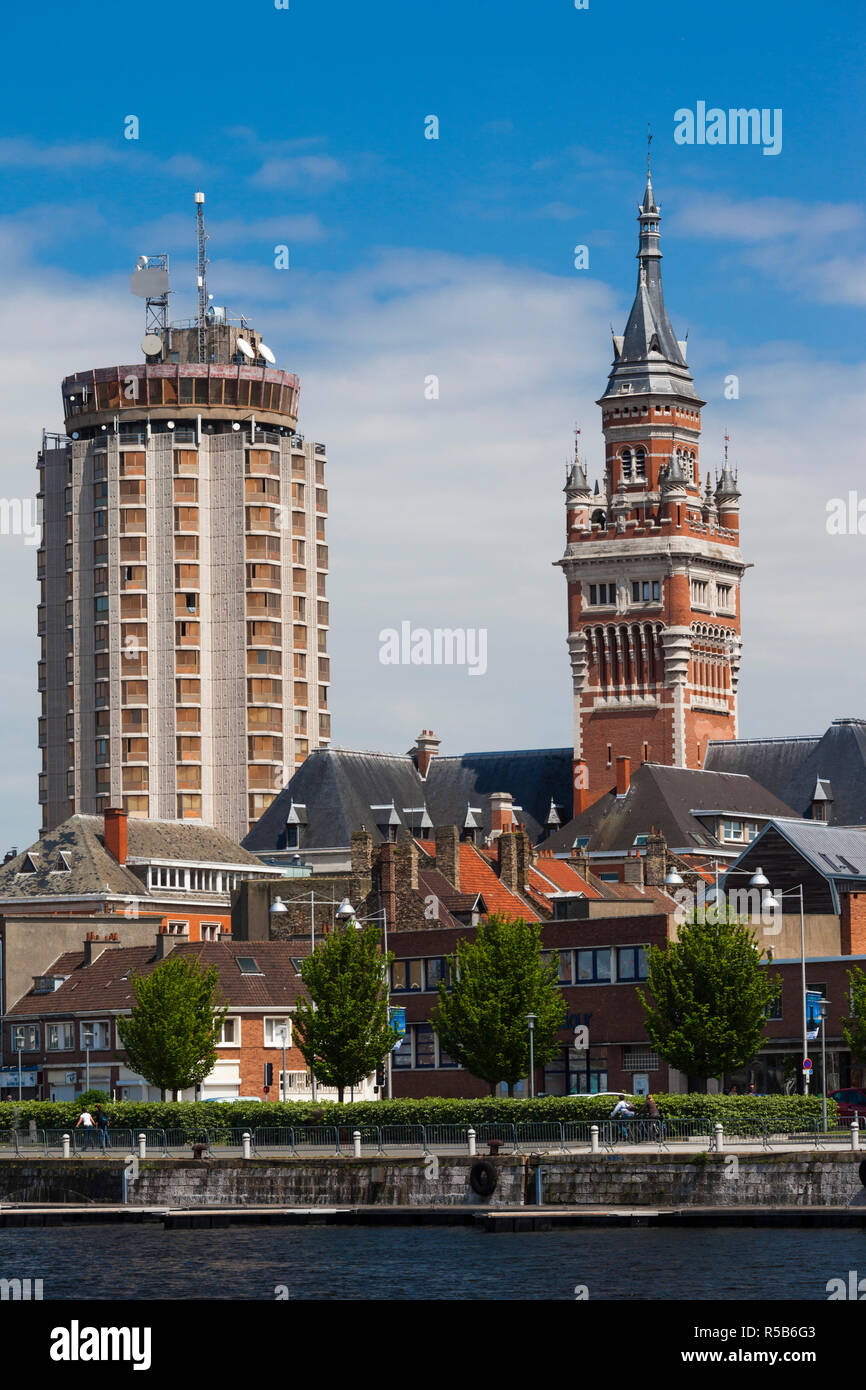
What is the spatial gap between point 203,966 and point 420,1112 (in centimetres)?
2665

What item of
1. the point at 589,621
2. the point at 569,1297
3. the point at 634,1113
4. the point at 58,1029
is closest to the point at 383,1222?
the point at 634,1113

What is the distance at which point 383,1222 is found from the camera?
2781 inches

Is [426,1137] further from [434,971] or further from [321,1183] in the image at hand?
[434,971]

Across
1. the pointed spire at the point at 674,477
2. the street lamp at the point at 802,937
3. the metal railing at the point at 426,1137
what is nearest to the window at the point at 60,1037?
the metal railing at the point at 426,1137

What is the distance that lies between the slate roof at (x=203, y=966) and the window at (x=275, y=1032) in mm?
802

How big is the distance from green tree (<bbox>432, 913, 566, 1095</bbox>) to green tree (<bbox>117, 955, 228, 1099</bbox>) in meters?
10.2

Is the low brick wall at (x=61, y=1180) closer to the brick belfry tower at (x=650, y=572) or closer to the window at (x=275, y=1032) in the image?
the window at (x=275, y=1032)

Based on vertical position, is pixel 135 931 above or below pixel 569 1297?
above

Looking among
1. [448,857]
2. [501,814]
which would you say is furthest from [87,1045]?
[501,814]

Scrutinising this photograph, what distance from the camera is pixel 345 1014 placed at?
92375 millimetres
